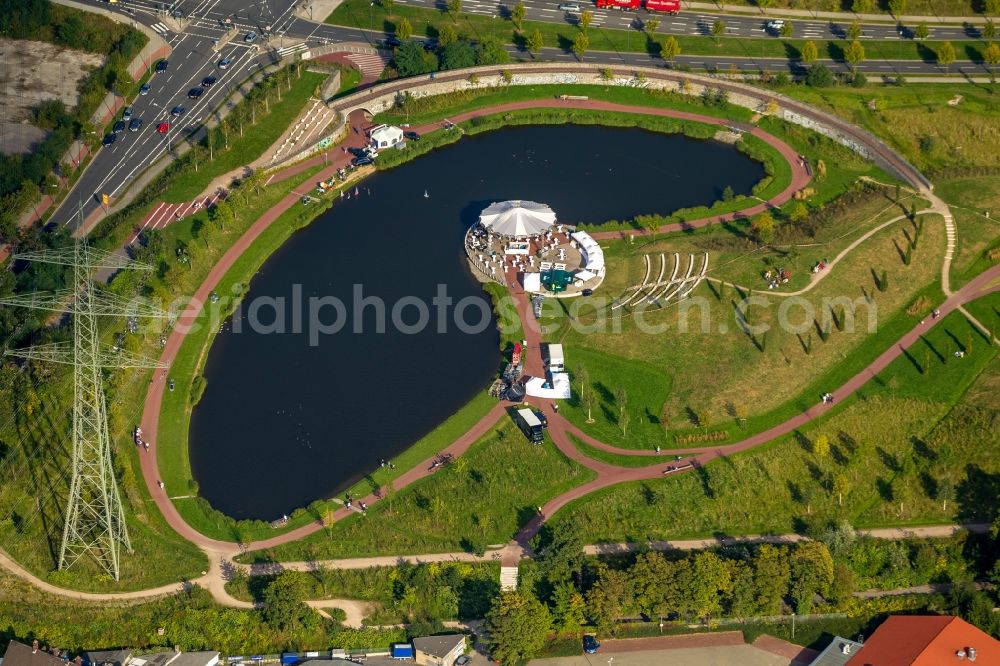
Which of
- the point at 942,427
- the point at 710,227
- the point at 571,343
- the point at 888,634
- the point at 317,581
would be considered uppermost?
the point at 710,227

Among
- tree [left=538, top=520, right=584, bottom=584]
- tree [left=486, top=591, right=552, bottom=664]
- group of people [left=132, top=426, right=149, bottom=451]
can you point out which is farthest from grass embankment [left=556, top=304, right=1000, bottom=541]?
group of people [left=132, top=426, right=149, bottom=451]

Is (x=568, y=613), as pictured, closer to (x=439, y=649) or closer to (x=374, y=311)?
(x=439, y=649)

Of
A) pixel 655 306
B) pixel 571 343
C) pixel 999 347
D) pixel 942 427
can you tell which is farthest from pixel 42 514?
pixel 999 347

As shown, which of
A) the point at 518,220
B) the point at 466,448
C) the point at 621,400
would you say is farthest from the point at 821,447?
the point at 518,220

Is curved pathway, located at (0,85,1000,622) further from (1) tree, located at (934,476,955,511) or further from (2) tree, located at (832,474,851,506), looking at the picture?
(1) tree, located at (934,476,955,511)

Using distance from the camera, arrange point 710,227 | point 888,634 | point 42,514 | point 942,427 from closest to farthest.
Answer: point 888,634 → point 42,514 → point 942,427 → point 710,227

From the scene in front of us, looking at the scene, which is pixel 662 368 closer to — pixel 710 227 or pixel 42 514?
pixel 710 227
